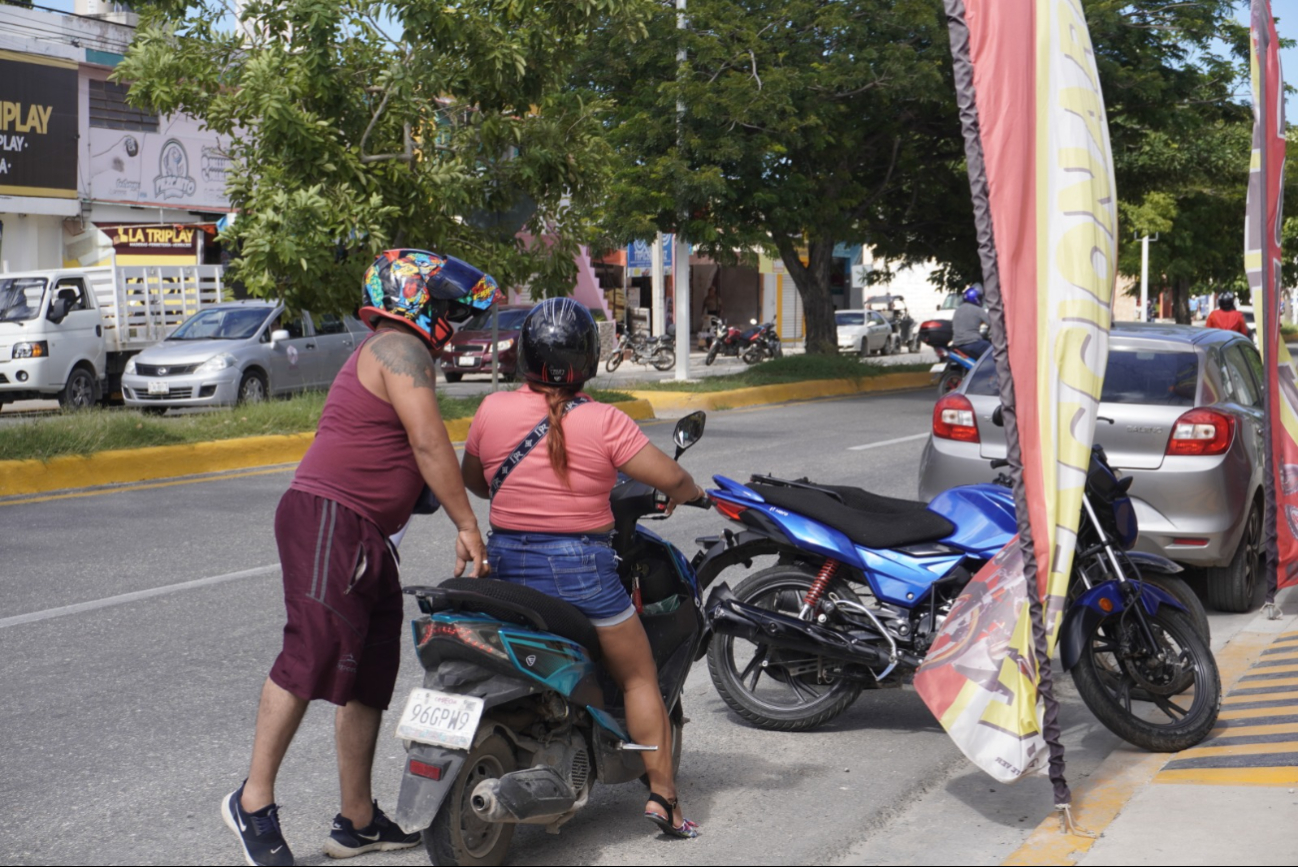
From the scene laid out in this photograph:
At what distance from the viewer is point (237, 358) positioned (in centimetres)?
1836

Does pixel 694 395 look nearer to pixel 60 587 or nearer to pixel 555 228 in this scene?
pixel 555 228

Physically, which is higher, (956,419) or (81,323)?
(81,323)

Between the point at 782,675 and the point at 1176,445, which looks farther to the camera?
the point at 1176,445

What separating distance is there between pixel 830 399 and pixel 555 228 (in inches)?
264

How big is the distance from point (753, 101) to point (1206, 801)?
58.0ft

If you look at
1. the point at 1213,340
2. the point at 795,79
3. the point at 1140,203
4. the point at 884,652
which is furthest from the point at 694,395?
the point at 1140,203

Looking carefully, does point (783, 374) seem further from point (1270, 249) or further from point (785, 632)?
point (785, 632)

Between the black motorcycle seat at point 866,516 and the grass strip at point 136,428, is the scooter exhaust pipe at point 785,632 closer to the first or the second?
the black motorcycle seat at point 866,516

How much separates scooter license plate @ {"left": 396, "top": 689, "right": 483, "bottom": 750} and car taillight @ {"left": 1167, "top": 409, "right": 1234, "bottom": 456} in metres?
4.92

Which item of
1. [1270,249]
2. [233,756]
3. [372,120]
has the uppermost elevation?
[372,120]

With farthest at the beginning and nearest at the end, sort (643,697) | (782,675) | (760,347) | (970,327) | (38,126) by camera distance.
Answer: (760,347), (38,126), (970,327), (782,675), (643,697)

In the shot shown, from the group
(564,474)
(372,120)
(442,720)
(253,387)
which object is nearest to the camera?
(442,720)

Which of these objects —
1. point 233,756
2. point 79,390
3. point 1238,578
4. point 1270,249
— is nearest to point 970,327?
point 1238,578

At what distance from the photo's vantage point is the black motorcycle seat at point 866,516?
204 inches
